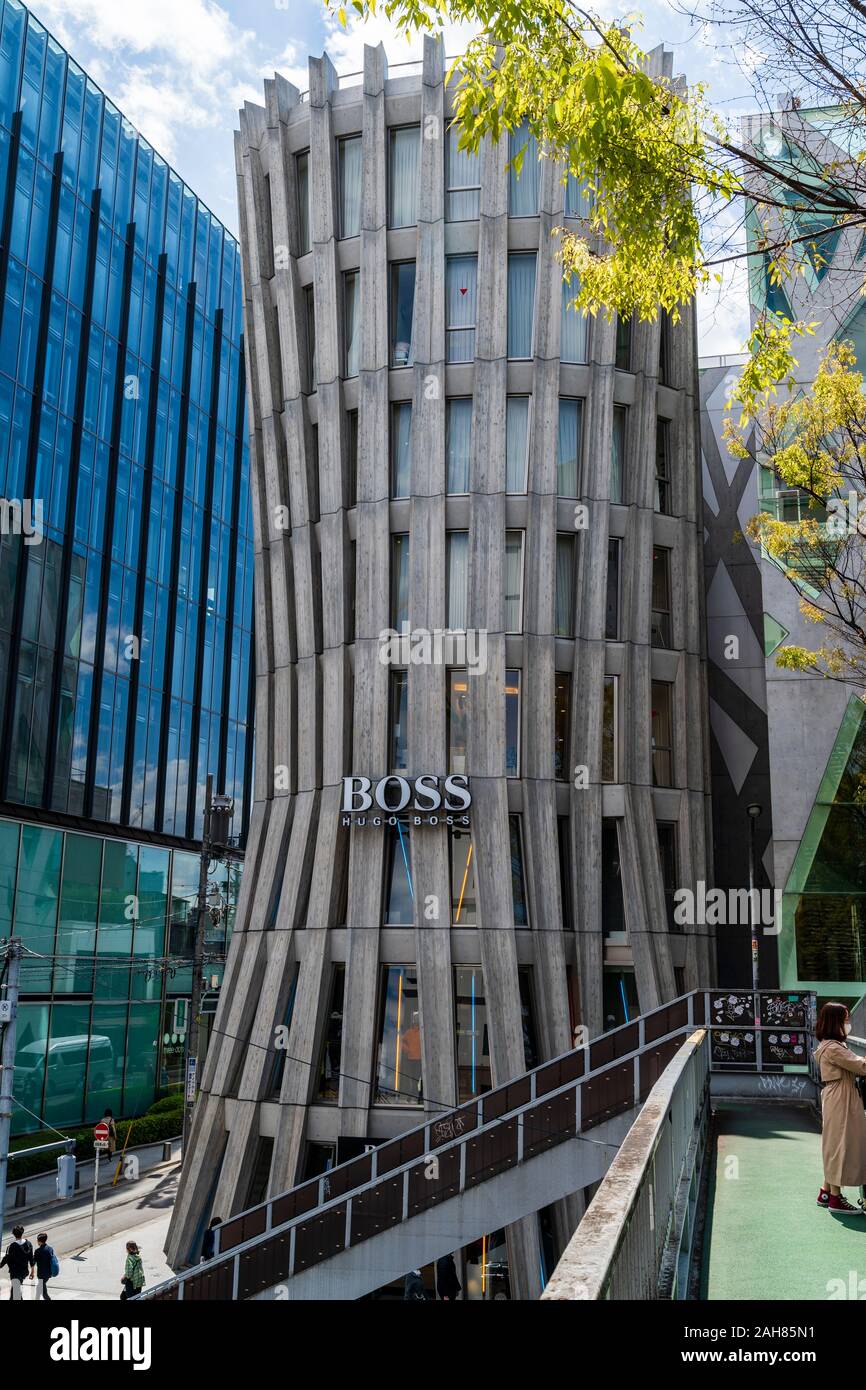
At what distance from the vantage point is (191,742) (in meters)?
51.9

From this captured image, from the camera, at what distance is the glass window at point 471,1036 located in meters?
23.5

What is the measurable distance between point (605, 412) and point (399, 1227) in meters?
17.2

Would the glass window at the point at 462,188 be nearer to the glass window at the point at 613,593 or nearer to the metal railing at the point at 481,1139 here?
the glass window at the point at 613,593

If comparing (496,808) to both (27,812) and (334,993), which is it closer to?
(334,993)

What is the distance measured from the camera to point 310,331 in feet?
94.0

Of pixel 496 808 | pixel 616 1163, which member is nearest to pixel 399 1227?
pixel 496 808

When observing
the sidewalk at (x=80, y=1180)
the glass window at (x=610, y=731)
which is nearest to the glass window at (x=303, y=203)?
the glass window at (x=610, y=731)

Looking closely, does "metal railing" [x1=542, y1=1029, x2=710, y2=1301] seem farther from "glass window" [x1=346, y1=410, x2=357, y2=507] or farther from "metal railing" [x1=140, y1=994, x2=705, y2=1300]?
"glass window" [x1=346, y1=410, x2=357, y2=507]

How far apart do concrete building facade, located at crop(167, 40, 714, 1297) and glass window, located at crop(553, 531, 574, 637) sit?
2.1 inches

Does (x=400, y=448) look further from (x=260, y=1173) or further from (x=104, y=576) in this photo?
(x=104, y=576)

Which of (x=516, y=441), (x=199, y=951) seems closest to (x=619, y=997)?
(x=516, y=441)

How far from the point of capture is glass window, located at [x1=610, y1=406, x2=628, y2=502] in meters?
27.1

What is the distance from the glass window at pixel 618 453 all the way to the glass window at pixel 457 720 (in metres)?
5.69

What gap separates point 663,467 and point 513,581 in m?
5.52
